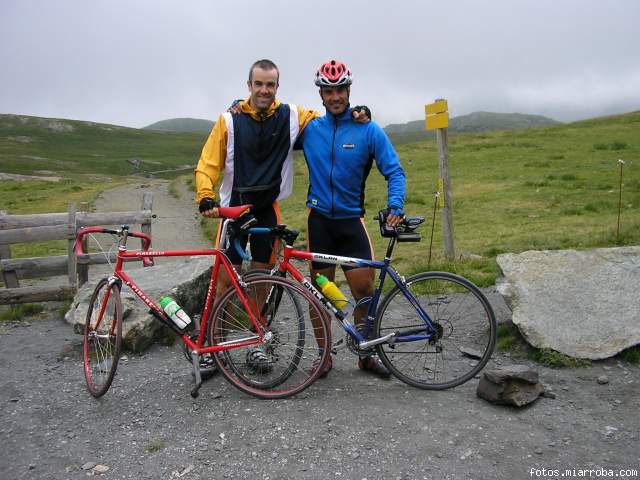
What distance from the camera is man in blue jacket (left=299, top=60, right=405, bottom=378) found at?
4.70m

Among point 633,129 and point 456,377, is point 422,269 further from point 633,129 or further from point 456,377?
point 633,129

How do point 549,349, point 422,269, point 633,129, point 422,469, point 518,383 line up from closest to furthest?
point 422,469 < point 518,383 < point 549,349 < point 422,269 < point 633,129

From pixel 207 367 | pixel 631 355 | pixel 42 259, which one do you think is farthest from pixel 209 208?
pixel 42 259

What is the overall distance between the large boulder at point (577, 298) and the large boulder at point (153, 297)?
3599 millimetres

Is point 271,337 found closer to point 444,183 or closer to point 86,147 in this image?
point 444,183

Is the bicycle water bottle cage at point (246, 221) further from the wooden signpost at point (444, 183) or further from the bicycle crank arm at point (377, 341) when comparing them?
the wooden signpost at point (444, 183)

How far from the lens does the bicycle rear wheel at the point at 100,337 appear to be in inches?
193

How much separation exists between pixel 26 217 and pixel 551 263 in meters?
7.77

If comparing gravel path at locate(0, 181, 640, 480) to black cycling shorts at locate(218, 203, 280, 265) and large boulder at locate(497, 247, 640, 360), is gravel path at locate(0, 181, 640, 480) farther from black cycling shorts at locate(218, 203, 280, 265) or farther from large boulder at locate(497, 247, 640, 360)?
black cycling shorts at locate(218, 203, 280, 265)

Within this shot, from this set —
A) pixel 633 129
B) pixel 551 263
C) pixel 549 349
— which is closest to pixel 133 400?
pixel 549 349

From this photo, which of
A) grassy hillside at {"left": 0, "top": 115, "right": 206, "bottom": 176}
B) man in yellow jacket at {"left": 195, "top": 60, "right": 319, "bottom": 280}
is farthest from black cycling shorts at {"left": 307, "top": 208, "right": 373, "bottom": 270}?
grassy hillside at {"left": 0, "top": 115, "right": 206, "bottom": 176}

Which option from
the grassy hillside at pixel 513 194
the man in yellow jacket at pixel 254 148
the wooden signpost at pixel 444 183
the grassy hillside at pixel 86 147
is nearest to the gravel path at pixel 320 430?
the man in yellow jacket at pixel 254 148

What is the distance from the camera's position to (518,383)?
431 cm

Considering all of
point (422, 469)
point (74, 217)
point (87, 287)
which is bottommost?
point (422, 469)
